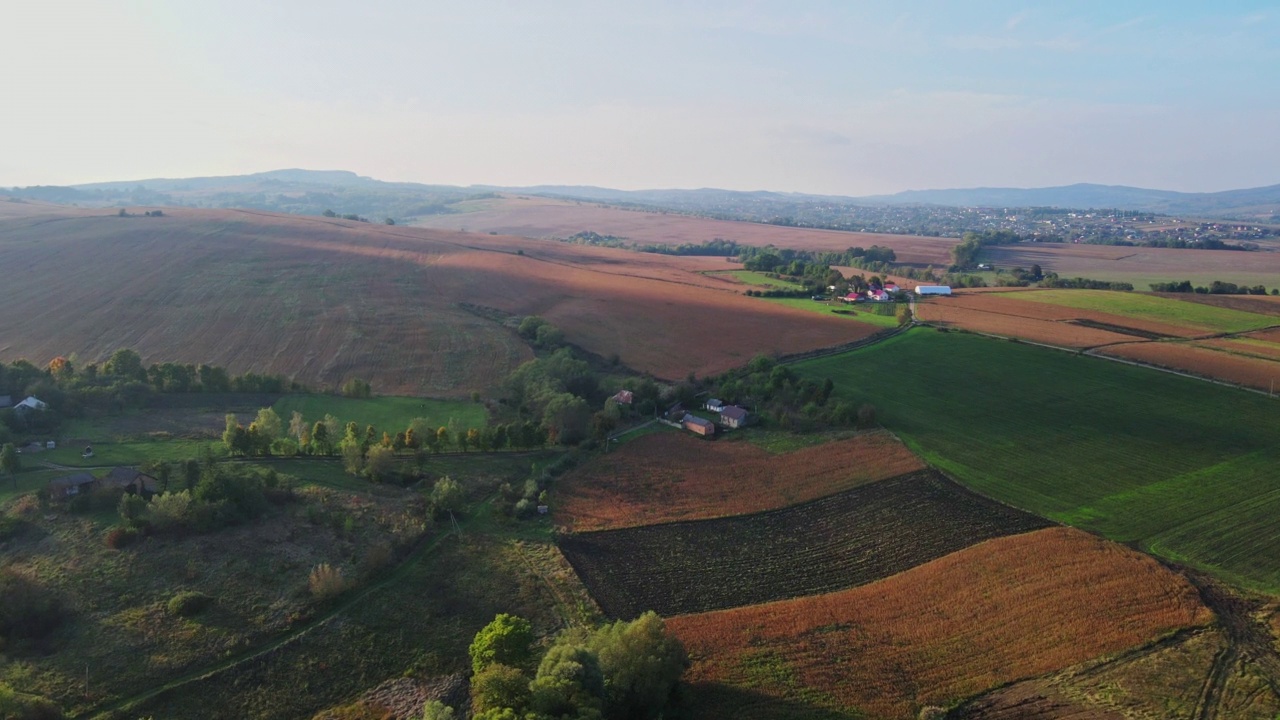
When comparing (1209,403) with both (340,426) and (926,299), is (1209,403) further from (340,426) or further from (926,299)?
(340,426)

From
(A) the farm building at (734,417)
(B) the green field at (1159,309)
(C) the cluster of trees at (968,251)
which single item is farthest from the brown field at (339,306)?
(C) the cluster of trees at (968,251)

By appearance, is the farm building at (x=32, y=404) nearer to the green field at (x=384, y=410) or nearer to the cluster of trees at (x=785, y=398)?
the green field at (x=384, y=410)

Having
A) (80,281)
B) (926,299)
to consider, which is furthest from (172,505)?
(926,299)

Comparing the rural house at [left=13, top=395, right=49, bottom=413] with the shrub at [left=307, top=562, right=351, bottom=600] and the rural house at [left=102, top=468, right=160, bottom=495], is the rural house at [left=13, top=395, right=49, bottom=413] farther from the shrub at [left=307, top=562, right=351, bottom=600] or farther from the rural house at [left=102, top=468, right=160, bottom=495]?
the shrub at [left=307, top=562, right=351, bottom=600]

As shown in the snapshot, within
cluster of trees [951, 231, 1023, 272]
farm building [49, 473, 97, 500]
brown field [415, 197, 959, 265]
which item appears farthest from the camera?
brown field [415, 197, 959, 265]

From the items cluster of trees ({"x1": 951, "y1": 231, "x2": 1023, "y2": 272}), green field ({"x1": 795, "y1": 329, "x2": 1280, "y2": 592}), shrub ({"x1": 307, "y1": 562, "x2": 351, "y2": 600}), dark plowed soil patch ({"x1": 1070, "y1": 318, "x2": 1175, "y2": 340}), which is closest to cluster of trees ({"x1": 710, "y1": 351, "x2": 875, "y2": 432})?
green field ({"x1": 795, "y1": 329, "x2": 1280, "y2": 592})

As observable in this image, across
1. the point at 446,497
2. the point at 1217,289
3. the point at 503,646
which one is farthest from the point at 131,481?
the point at 1217,289

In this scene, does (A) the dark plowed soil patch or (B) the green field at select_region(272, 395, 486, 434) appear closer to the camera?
(B) the green field at select_region(272, 395, 486, 434)
